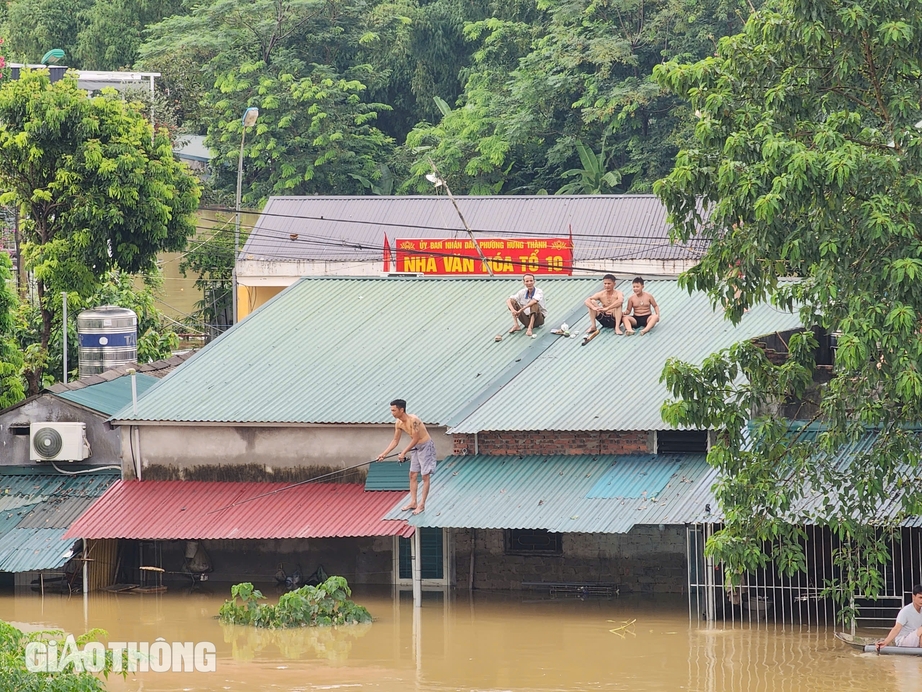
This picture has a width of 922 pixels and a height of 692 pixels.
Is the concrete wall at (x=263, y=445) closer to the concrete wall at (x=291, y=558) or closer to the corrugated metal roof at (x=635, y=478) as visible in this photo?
the concrete wall at (x=291, y=558)

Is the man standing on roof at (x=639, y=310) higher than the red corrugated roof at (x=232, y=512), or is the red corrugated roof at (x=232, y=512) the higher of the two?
the man standing on roof at (x=639, y=310)

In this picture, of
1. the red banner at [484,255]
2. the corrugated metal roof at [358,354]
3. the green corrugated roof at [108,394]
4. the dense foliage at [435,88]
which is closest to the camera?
the corrugated metal roof at [358,354]

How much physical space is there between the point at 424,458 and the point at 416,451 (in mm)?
140

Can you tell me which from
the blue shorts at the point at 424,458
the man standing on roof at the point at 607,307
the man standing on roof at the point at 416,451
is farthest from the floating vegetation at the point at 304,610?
the man standing on roof at the point at 607,307

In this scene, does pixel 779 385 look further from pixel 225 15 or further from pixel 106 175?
pixel 225 15

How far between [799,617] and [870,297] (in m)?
5.74

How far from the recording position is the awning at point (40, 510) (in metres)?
20.8

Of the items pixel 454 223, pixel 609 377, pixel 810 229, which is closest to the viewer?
pixel 810 229

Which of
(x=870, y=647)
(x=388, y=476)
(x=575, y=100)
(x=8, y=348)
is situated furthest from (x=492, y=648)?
(x=575, y=100)

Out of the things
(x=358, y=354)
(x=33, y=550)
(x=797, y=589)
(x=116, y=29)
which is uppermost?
(x=116, y=29)

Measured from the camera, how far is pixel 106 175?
25.3m

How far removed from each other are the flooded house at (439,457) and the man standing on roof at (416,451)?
16 cm

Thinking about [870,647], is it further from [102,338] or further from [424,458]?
[102,338]

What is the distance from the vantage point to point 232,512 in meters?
20.6
